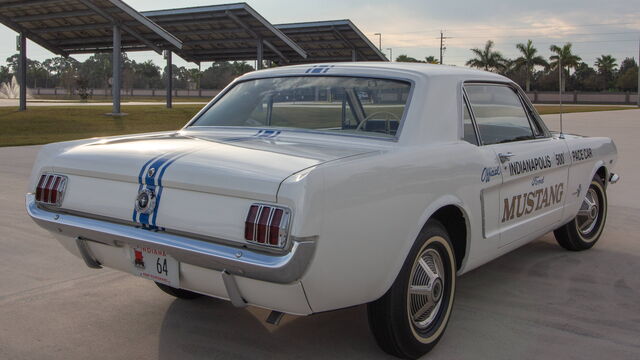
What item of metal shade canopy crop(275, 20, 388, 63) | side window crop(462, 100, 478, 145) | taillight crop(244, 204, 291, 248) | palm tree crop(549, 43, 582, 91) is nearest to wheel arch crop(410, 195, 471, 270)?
side window crop(462, 100, 478, 145)

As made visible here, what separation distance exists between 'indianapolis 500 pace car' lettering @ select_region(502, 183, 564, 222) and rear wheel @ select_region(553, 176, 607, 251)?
0.68m

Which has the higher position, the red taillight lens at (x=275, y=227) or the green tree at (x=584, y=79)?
the green tree at (x=584, y=79)

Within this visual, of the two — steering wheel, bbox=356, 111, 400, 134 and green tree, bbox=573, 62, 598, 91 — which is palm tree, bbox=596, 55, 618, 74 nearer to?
green tree, bbox=573, 62, 598, 91

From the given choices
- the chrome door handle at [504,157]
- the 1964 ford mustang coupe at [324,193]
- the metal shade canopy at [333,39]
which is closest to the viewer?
the 1964 ford mustang coupe at [324,193]

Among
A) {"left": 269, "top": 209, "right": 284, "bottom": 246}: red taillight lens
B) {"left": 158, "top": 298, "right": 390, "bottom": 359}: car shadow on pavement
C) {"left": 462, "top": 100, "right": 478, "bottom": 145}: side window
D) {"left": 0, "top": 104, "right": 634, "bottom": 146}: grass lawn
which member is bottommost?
{"left": 158, "top": 298, "right": 390, "bottom": 359}: car shadow on pavement

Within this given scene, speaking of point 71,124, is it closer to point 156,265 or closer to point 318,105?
point 318,105

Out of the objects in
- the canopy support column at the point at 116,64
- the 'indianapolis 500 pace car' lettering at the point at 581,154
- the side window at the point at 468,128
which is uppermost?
the canopy support column at the point at 116,64

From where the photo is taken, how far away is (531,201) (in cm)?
439

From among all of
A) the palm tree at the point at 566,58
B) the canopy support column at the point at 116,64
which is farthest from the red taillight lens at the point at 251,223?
the palm tree at the point at 566,58

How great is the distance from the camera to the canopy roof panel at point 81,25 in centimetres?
2064

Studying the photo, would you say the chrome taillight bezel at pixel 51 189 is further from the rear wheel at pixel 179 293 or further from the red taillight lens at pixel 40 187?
the rear wheel at pixel 179 293

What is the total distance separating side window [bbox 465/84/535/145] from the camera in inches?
164

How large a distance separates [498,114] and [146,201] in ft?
8.89

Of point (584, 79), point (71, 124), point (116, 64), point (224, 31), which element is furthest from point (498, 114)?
point (584, 79)
